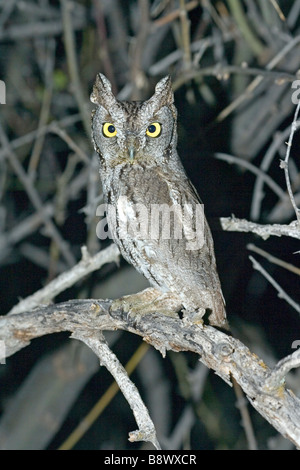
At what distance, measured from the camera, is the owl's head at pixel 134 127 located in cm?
246

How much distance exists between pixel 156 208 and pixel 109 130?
43 cm

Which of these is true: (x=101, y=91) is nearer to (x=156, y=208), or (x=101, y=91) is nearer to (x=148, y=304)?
(x=156, y=208)

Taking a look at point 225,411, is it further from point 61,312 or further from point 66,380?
point 61,312

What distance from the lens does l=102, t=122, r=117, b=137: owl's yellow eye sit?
98.7 inches

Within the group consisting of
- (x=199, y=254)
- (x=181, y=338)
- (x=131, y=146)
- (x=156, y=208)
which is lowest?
(x=181, y=338)

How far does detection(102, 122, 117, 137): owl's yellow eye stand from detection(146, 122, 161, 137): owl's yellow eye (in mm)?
154

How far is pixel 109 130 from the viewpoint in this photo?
2.52 m

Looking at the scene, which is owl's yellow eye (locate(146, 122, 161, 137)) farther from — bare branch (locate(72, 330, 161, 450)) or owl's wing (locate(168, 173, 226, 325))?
bare branch (locate(72, 330, 161, 450))

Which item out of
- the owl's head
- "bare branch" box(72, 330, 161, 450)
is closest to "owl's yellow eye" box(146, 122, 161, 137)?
the owl's head

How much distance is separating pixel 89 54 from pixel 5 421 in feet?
9.62

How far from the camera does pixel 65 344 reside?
396 centimetres

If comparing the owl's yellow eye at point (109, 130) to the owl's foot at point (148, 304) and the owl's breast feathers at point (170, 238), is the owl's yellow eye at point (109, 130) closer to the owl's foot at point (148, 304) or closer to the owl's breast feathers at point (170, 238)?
the owl's breast feathers at point (170, 238)

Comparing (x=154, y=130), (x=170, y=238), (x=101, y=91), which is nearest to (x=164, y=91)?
(x=154, y=130)

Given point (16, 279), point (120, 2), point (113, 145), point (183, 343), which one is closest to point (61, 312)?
point (183, 343)
